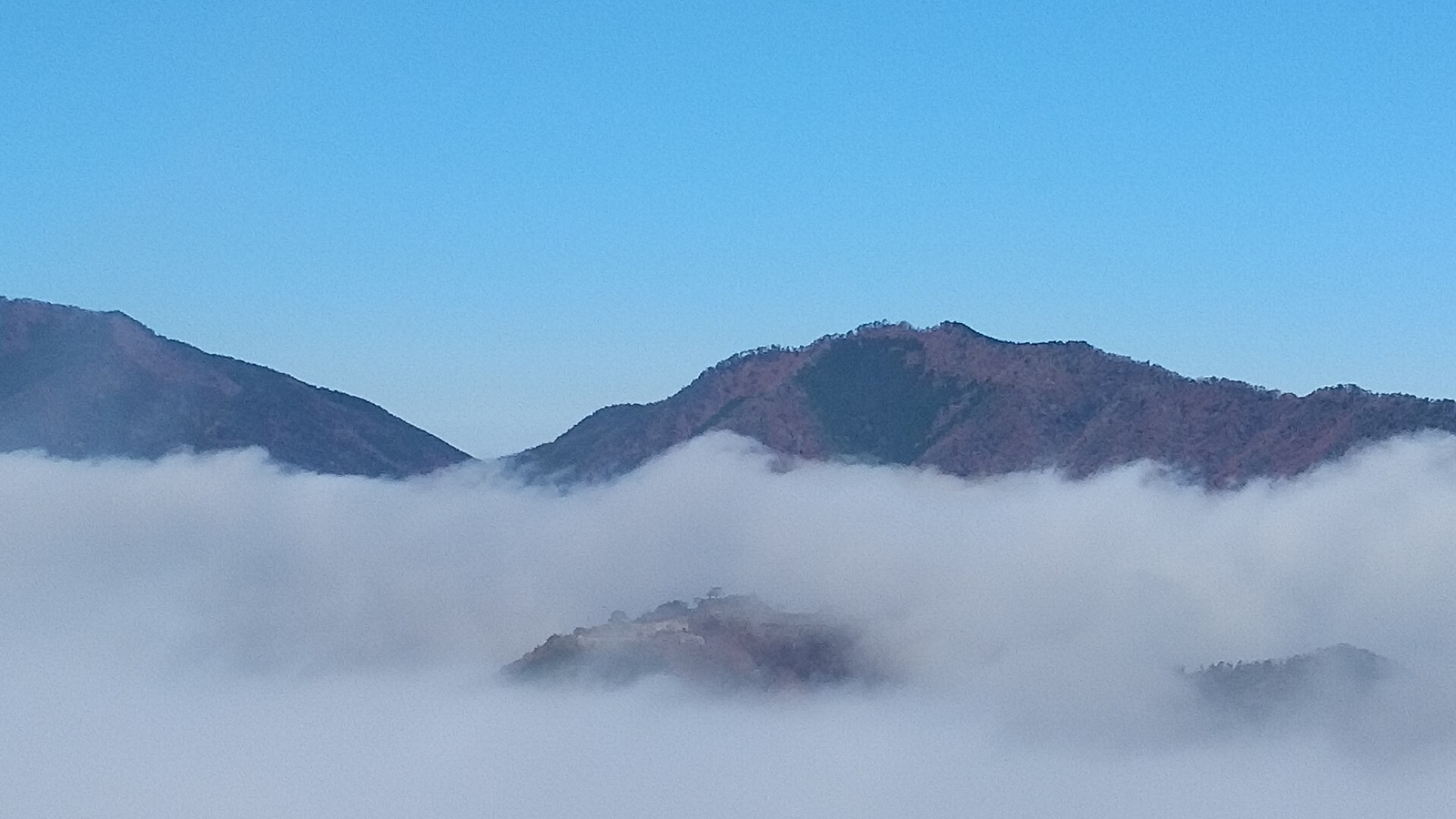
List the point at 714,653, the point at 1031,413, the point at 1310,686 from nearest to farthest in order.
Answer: the point at 1310,686 → the point at 714,653 → the point at 1031,413

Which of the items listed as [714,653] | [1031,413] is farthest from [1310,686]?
[1031,413]

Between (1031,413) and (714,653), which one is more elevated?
(1031,413)

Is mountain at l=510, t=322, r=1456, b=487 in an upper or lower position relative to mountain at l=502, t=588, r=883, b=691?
upper

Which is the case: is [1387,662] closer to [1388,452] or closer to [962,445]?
[1388,452]

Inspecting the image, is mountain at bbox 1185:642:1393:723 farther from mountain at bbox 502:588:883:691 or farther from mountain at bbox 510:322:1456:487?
mountain at bbox 510:322:1456:487

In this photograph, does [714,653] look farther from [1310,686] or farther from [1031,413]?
[1031,413]

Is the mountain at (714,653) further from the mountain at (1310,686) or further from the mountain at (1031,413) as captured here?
the mountain at (1031,413)

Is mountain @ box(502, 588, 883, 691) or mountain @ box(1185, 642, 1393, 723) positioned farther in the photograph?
mountain @ box(502, 588, 883, 691)

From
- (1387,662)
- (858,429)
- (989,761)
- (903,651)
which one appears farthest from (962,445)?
(1387,662)

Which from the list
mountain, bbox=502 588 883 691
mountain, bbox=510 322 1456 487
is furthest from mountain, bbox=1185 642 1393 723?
mountain, bbox=510 322 1456 487

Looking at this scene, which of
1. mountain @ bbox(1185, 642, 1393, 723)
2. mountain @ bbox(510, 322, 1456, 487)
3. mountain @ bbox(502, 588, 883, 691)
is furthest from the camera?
mountain @ bbox(510, 322, 1456, 487)
